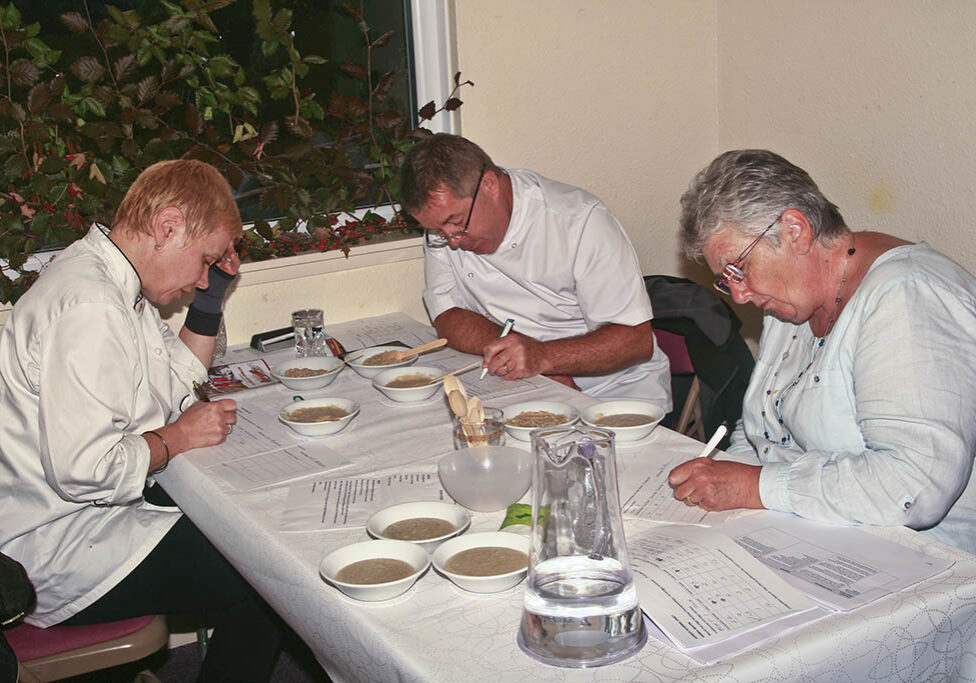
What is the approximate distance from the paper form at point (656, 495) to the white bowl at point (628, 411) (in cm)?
5

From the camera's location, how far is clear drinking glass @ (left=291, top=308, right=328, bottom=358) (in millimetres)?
2533

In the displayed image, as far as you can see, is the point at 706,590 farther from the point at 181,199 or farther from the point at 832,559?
the point at 181,199

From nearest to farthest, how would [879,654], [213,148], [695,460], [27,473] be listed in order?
1. [879,654]
2. [695,460]
3. [27,473]
4. [213,148]

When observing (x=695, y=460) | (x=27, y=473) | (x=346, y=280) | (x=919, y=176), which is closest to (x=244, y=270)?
(x=346, y=280)

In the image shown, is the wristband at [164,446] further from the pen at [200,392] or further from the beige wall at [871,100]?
the beige wall at [871,100]

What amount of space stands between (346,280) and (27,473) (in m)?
1.31

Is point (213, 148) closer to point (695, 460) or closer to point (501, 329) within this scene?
point (501, 329)

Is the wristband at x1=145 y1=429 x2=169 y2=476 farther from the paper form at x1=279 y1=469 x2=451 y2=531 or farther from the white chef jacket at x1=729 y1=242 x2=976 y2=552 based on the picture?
the white chef jacket at x1=729 y1=242 x2=976 y2=552

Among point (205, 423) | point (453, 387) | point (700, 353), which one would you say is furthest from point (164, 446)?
point (700, 353)

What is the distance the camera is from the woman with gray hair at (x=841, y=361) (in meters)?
1.39

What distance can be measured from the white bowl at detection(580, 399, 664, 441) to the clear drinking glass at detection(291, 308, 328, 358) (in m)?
0.90

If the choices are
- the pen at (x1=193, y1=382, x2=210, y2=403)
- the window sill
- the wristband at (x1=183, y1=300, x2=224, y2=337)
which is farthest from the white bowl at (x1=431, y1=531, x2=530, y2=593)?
the window sill

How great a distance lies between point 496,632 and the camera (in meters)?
1.17

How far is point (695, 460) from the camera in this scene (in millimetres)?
1543
